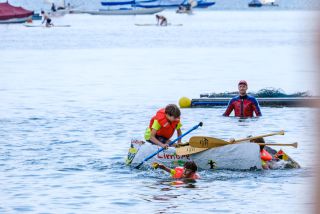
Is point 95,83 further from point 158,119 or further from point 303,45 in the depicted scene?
point 303,45

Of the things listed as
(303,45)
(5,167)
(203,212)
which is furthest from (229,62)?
(303,45)

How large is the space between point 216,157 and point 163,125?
3.36 feet

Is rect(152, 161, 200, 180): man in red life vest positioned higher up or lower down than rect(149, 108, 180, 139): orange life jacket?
lower down

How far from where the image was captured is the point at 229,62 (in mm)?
65188

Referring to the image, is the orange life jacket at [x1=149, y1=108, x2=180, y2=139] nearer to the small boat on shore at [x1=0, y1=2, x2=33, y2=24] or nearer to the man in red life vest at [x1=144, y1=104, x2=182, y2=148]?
the man in red life vest at [x1=144, y1=104, x2=182, y2=148]

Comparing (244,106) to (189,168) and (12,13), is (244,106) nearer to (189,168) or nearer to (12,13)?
(189,168)

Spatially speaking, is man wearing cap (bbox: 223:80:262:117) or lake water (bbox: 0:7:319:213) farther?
man wearing cap (bbox: 223:80:262:117)

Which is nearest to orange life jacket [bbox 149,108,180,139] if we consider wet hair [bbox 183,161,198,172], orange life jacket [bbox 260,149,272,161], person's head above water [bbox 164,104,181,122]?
person's head above water [bbox 164,104,181,122]

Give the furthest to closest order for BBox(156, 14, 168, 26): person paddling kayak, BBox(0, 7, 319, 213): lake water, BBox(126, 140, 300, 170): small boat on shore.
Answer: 1. BBox(156, 14, 168, 26): person paddling kayak
2. BBox(126, 140, 300, 170): small boat on shore
3. BBox(0, 7, 319, 213): lake water

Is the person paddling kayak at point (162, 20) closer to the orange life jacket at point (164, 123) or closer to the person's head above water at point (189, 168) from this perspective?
the orange life jacket at point (164, 123)

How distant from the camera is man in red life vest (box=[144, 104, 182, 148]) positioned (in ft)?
52.7

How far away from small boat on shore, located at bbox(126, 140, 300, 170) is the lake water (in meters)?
0.19

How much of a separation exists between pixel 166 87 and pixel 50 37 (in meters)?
70.9

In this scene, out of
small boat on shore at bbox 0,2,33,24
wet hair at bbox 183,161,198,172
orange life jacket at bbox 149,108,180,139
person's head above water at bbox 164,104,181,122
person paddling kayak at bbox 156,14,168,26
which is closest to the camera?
wet hair at bbox 183,161,198,172
